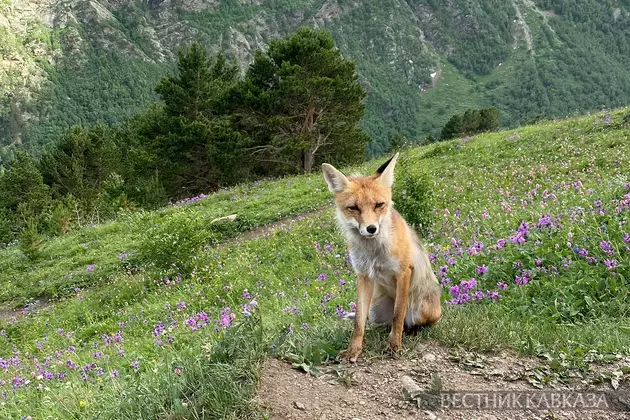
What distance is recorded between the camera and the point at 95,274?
578 inches

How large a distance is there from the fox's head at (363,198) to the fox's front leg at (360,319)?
574 millimetres

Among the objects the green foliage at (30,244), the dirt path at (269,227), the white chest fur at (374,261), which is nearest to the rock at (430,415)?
the white chest fur at (374,261)

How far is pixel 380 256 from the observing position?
13.9ft

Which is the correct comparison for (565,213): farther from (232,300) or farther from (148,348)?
(148,348)

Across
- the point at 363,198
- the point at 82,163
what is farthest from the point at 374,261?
the point at 82,163

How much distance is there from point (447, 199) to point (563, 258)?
233 inches

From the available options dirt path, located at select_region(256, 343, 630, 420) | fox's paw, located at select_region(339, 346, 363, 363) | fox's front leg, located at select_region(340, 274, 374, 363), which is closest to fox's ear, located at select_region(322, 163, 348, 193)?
fox's front leg, located at select_region(340, 274, 374, 363)

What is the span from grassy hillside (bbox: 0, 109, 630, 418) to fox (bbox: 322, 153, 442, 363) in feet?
0.95

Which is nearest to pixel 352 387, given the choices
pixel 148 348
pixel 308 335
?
pixel 308 335

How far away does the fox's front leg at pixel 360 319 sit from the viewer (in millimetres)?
4051

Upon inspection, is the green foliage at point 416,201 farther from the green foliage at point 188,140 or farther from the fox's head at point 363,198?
the green foliage at point 188,140

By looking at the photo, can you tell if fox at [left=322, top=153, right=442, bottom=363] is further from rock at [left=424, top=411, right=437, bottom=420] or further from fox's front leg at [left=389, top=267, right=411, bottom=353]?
rock at [left=424, top=411, right=437, bottom=420]

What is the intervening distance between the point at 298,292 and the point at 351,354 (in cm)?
414

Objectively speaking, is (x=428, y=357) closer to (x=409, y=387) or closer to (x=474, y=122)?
(x=409, y=387)
